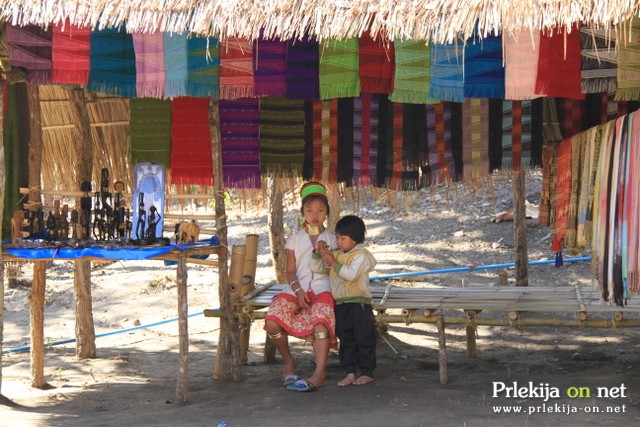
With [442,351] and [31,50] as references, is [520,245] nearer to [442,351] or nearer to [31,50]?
[442,351]

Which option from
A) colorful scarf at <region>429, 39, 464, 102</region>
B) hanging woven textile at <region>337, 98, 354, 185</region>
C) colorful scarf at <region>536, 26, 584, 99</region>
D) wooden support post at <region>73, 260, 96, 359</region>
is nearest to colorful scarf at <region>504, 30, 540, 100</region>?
colorful scarf at <region>536, 26, 584, 99</region>

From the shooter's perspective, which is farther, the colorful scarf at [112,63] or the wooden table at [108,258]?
the colorful scarf at [112,63]

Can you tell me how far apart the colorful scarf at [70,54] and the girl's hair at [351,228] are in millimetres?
1980

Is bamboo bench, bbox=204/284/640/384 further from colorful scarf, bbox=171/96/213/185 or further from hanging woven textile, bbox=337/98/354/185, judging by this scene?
colorful scarf, bbox=171/96/213/185

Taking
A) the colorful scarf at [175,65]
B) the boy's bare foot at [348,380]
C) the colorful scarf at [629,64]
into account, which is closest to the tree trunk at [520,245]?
the colorful scarf at [629,64]

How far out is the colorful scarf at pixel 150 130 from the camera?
698 centimetres

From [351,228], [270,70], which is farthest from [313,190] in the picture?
[270,70]

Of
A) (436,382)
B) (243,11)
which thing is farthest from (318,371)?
(243,11)

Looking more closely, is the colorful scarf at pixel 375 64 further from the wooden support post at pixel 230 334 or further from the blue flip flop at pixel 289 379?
the blue flip flop at pixel 289 379

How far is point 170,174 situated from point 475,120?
7.77 feet

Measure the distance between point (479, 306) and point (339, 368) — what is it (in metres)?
1.31

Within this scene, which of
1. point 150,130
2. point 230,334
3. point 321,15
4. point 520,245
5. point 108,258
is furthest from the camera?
point 520,245

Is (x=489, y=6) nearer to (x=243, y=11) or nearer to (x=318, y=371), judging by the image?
(x=243, y=11)

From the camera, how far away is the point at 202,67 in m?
6.23
